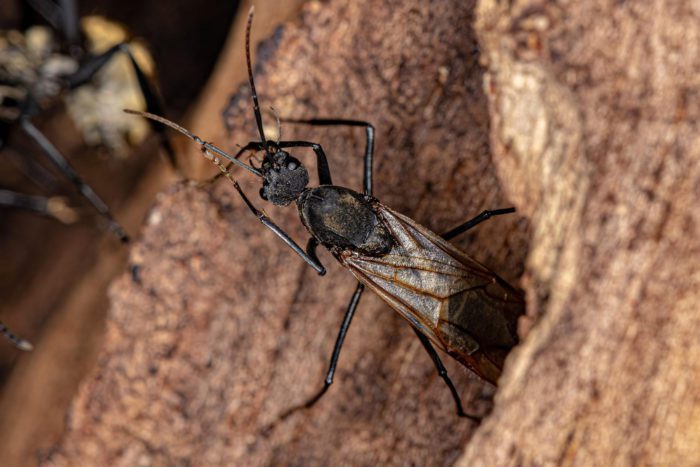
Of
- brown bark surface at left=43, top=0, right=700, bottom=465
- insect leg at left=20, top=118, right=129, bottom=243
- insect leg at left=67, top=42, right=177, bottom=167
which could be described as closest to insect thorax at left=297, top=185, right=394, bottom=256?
brown bark surface at left=43, top=0, right=700, bottom=465

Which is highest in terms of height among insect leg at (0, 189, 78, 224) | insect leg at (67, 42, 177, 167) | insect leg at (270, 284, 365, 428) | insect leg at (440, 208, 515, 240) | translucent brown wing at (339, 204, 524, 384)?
insect leg at (67, 42, 177, 167)

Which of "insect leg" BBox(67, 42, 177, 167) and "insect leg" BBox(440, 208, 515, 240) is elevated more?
"insect leg" BBox(67, 42, 177, 167)

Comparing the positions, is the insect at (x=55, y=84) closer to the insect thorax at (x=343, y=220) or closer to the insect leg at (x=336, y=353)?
the insect thorax at (x=343, y=220)

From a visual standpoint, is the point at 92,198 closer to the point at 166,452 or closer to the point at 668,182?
the point at 166,452

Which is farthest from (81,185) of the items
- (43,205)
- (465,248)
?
(465,248)

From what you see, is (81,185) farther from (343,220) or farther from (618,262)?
(618,262)

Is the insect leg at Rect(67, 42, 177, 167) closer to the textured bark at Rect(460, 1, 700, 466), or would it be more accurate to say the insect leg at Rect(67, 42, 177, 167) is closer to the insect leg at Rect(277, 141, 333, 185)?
the insect leg at Rect(277, 141, 333, 185)
